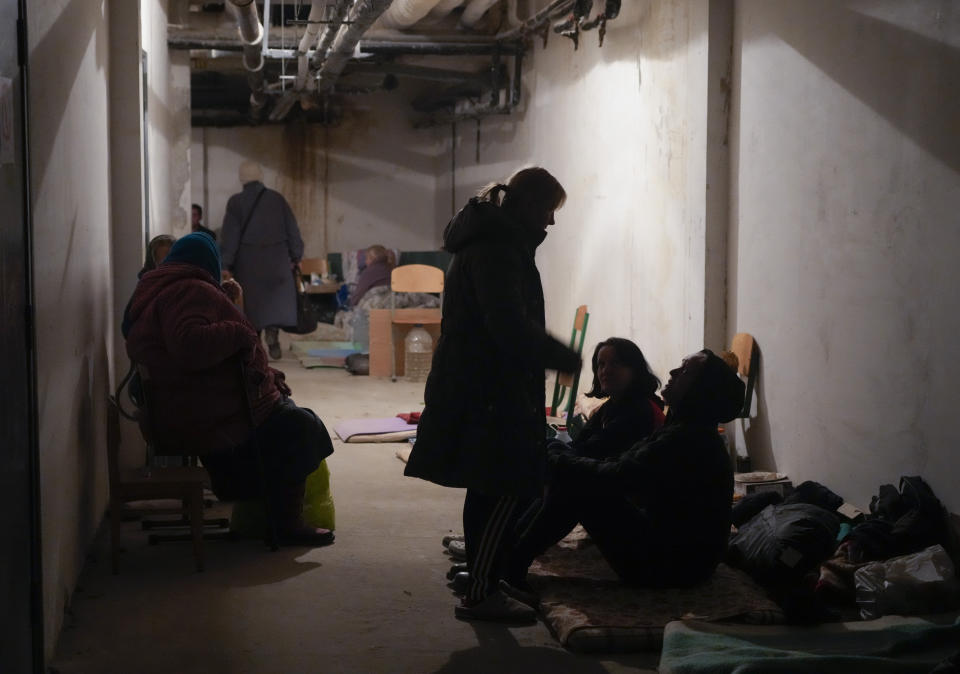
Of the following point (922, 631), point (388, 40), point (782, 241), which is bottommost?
point (922, 631)

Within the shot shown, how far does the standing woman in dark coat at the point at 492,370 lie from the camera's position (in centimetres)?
352

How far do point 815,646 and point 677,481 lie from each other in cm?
68

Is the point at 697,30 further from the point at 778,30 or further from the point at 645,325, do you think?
the point at 645,325

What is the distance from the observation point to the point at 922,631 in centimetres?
344

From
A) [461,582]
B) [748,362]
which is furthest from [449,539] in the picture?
[748,362]

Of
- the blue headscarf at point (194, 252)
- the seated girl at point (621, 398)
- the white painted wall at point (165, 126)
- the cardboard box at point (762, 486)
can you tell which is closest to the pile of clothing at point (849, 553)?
the seated girl at point (621, 398)

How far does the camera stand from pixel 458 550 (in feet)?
14.8

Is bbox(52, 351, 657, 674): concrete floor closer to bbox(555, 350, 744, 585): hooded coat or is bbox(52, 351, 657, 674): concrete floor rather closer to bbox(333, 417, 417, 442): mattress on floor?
bbox(555, 350, 744, 585): hooded coat

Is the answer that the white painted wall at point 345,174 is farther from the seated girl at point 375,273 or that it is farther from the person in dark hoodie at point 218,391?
the person in dark hoodie at point 218,391

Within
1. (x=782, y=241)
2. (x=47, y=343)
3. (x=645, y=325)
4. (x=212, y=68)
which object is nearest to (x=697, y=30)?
(x=782, y=241)

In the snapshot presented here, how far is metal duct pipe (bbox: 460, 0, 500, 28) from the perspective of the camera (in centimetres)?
963

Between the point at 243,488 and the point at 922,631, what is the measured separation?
2644 millimetres

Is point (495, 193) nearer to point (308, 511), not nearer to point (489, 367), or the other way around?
point (489, 367)

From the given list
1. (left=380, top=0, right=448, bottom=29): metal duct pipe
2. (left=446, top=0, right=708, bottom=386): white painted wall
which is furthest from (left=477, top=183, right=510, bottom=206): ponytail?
(left=380, top=0, right=448, bottom=29): metal duct pipe
